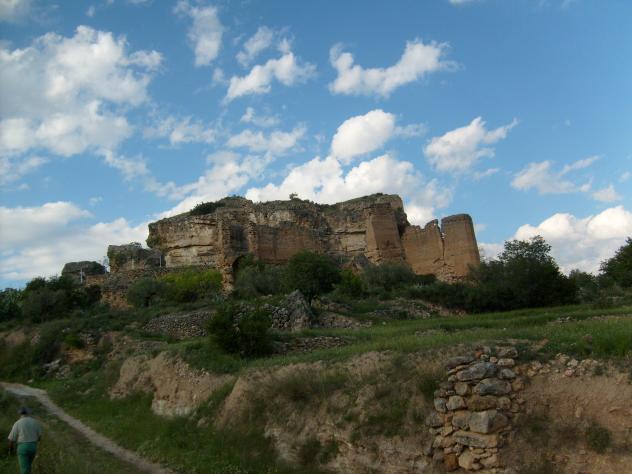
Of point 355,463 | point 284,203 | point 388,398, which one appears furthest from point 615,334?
point 284,203

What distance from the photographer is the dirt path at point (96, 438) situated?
28.9 feet

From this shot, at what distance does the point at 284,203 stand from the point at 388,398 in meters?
40.9

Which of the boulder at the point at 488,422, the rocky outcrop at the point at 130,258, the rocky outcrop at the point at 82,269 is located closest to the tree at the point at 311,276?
the boulder at the point at 488,422

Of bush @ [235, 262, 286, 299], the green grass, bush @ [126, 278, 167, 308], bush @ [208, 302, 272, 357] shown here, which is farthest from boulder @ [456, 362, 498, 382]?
bush @ [126, 278, 167, 308]

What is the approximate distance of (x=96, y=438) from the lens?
436 inches

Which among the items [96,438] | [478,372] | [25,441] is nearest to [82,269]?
[96,438]

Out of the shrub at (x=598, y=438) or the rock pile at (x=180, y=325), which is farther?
the rock pile at (x=180, y=325)

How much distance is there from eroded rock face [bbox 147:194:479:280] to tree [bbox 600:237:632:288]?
8866mm

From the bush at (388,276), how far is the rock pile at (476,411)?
77.9 ft

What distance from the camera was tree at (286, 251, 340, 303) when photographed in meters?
23.5

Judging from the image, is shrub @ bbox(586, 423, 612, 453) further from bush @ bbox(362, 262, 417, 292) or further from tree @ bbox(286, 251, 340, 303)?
bush @ bbox(362, 262, 417, 292)

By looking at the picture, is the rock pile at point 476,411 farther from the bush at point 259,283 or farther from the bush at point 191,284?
the bush at point 191,284

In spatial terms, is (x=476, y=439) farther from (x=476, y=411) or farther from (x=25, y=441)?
(x=25, y=441)

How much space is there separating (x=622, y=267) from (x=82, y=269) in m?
36.5
